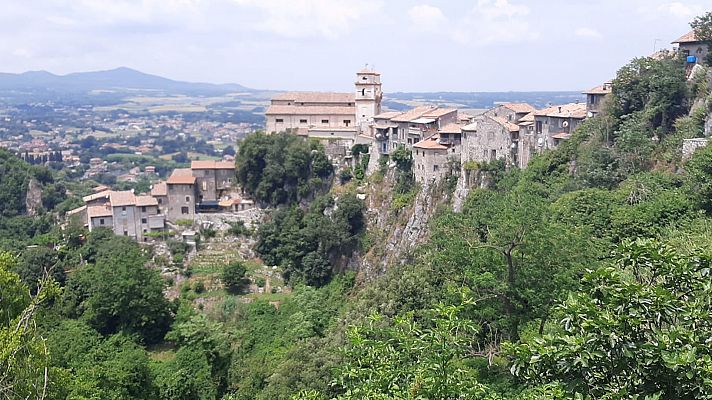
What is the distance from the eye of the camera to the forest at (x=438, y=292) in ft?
29.2

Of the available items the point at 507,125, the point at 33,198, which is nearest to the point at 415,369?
the point at 507,125

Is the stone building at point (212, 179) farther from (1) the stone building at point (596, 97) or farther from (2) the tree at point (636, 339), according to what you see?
(2) the tree at point (636, 339)

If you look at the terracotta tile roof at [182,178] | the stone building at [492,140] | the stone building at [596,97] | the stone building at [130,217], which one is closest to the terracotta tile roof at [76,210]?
the stone building at [130,217]

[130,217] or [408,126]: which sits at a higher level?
[408,126]

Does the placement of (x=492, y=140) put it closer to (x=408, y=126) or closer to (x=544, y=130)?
(x=544, y=130)

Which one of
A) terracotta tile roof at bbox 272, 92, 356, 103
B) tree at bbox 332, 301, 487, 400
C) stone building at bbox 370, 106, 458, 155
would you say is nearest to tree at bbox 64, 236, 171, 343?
stone building at bbox 370, 106, 458, 155

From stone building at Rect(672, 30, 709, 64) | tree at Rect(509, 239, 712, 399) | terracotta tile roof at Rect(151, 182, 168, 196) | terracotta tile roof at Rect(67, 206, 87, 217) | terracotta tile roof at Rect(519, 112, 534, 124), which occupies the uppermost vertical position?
stone building at Rect(672, 30, 709, 64)

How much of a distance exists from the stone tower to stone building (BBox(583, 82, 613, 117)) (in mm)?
19116

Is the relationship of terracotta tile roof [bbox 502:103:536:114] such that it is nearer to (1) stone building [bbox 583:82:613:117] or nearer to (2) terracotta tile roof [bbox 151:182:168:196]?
(1) stone building [bbox 583:82:613:117]

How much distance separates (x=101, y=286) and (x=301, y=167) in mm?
17631

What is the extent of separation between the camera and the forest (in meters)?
8.90

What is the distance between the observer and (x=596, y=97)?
3875 centimetres

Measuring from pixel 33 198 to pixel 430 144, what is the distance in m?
38.9

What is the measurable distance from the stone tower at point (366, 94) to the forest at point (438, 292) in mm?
6384
